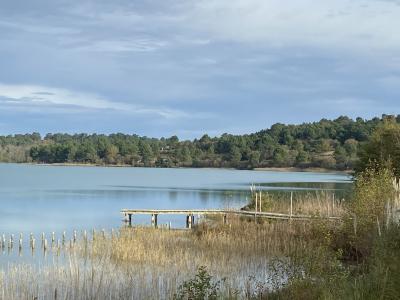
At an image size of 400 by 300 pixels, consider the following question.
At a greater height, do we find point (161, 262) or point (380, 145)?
point (380, 145)

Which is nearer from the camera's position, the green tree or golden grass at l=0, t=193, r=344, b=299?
golden grass at l=0, t=193, r=344, b=299

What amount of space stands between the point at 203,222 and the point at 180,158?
140709mm

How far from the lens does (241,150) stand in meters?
150

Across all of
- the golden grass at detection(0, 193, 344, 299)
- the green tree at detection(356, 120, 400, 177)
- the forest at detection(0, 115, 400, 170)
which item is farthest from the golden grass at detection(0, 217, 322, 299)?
the forest at detection(0, 115, 400, 170)

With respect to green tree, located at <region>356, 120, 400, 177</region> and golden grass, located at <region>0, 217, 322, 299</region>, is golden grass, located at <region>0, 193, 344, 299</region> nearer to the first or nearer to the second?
golden grass, located at <region>0, 217, 322, 299</region>

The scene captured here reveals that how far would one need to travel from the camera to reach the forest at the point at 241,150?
129000 mm

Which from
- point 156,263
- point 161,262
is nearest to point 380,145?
point 161,262

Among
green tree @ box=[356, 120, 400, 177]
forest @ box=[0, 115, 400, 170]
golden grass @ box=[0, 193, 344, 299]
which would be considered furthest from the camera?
forest @ box=[0, 115, 400, 170]

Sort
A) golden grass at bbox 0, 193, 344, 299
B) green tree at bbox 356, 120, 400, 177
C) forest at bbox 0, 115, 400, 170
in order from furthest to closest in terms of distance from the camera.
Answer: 1. forest at bbox 0, 115, 400, 170
2. green tree at bbox 356, 120, 400, 177
3. golden grass at bbox 0, 193, 344, 299

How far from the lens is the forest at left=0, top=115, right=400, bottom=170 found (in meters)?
129

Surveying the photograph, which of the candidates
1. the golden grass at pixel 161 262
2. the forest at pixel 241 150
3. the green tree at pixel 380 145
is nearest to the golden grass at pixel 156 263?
the golden grass at pixel 161 262

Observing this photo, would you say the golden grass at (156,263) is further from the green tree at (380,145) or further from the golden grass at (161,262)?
the green tree at (380,145)

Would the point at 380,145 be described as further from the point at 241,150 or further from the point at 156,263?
the point at 241,150

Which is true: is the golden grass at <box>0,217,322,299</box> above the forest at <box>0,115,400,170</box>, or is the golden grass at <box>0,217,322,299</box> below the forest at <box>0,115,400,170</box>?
below
